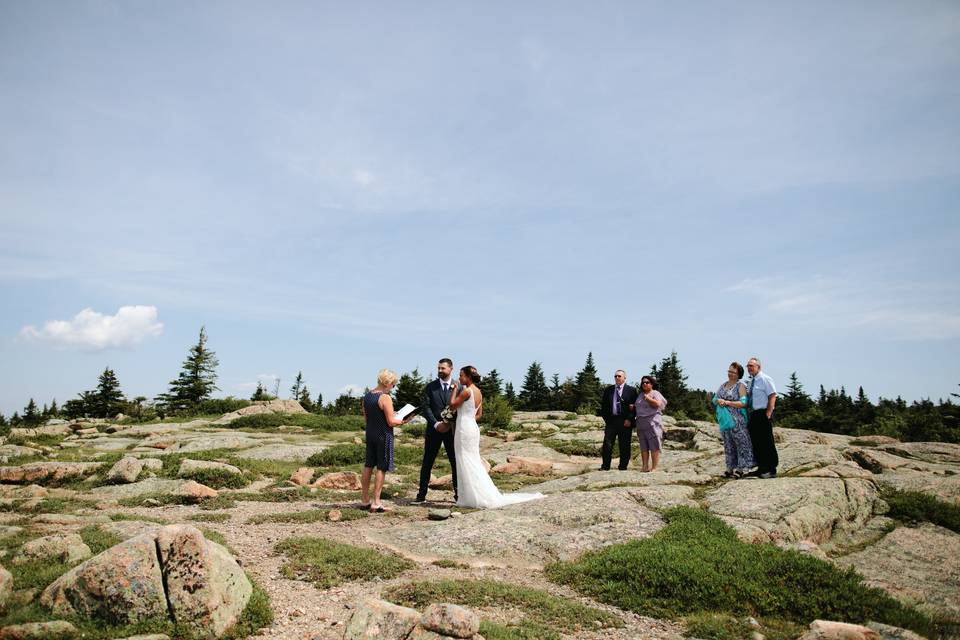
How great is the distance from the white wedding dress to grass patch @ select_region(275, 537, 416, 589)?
12.0 ft

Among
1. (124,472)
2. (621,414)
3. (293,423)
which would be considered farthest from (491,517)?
(293,423)

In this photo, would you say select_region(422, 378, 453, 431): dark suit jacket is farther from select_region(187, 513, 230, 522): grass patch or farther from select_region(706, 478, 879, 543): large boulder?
select_region(706, 478, 879, 543): large boulder

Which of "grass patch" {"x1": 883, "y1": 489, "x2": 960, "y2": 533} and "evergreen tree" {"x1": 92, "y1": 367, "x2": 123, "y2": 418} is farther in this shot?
"evergreen tree" {"x1": 92, "y1": 367, "x2": 123, "y2": 418}

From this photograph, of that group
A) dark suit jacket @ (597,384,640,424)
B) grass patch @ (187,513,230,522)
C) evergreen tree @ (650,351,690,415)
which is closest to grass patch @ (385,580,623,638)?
grass patch @ (187,513,230,522)

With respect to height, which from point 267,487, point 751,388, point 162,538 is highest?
point 751,388

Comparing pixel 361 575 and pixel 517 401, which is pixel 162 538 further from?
pixel 517 401

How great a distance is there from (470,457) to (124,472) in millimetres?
9783

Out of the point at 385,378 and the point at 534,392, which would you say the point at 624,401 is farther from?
the point at 534,392

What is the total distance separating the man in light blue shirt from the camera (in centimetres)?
1321

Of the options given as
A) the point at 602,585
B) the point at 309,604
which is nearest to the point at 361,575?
the point at 309,604

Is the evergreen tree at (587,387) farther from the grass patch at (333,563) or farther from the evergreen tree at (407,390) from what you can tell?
the grass patch at (333,563)

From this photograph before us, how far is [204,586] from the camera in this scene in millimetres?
6121

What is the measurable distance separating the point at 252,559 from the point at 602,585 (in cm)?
532

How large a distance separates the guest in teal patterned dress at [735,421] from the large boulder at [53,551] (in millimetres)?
12976
